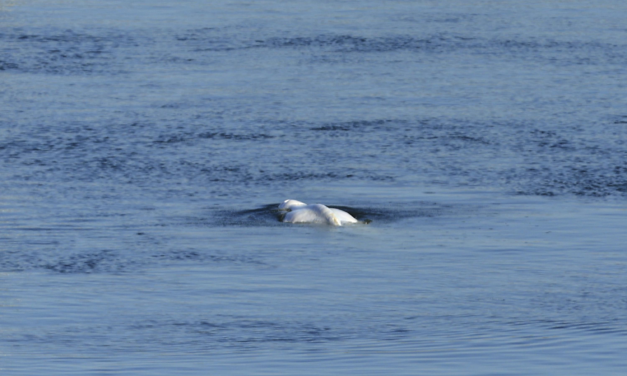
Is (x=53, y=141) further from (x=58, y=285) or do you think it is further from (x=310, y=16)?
(x=310, y=16)

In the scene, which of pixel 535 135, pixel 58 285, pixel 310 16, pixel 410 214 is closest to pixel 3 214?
pixel 58 285

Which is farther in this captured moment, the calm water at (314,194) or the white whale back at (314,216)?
the white whale back at (314,216)

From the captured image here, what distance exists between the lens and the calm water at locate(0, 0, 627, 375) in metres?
11.1

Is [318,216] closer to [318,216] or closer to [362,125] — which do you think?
[318,216]

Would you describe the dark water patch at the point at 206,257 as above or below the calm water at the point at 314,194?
below

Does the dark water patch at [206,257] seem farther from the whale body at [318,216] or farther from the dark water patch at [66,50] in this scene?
the dark water patch at [66,50]

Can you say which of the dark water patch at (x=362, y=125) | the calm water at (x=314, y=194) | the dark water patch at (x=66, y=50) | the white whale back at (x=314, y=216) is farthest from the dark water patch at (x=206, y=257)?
the dark water patch at (x=66, y=50)

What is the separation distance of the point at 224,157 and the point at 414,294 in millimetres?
6443

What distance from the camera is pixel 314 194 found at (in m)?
16.5

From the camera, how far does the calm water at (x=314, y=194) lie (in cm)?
1108

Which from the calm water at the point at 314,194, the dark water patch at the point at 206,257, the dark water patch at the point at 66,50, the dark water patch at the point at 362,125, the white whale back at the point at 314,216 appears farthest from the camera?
the dark water patch at the point at 66,50

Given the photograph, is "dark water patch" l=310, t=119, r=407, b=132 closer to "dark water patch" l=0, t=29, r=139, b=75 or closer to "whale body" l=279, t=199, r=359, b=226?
"whale body" l=279, t=199, r=359, b=226

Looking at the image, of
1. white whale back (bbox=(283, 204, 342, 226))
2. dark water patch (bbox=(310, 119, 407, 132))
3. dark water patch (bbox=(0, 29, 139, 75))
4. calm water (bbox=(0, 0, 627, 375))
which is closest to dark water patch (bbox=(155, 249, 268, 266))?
calm water (bbox=(0, 0, 627, 375))

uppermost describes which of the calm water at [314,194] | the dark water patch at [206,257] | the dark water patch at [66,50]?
the dark water patch at [66,50]
